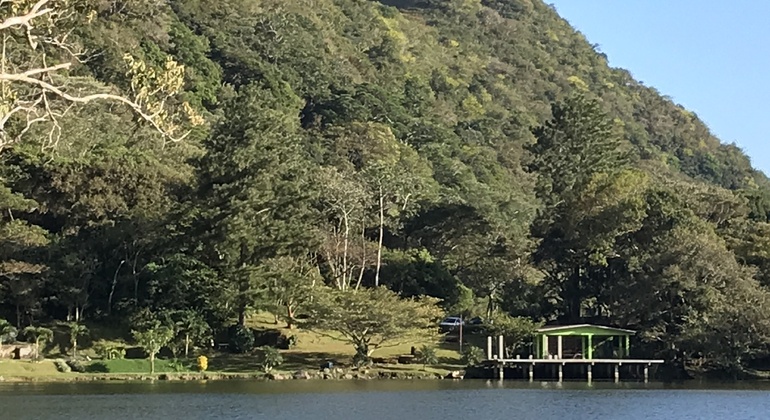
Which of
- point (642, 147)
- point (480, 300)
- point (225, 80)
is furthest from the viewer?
point (642, 147)

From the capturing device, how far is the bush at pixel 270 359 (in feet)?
147

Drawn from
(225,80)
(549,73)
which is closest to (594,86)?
(549,73)

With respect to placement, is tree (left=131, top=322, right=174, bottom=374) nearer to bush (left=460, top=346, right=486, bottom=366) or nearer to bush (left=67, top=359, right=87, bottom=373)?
bush (left=67, top=359, right=87, bottom=373)

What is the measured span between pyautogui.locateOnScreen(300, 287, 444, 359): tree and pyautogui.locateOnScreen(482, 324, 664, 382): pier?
3.37 m

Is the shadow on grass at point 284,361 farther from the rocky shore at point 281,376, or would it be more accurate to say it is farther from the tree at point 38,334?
the tree at point 38,334

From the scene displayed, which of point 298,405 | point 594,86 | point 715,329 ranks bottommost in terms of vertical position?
point 298,405

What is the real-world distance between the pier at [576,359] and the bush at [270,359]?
9.01 metres

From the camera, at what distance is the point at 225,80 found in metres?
87.1

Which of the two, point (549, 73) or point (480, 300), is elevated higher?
point (549, 73)

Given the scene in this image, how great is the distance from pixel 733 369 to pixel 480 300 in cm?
1699

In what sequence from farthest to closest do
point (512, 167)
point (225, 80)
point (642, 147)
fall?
point (642, 147) → point (512, 167) → point (225, 80)

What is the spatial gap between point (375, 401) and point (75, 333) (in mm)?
18344

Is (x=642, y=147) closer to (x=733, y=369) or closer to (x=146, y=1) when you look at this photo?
(x=146, y=1)

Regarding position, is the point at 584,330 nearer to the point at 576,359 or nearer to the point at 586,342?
the point at 586,342
